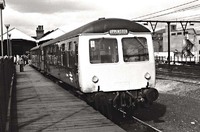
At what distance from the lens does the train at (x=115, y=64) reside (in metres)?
8.66

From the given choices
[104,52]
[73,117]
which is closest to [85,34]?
[104,52]

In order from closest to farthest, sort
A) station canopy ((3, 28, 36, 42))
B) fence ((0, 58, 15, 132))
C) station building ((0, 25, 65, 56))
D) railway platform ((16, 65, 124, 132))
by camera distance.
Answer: fence ((0, 58, 15, 132))
railway platform ((16, 65, 124, 132))
station canopy ((3, 28, 36, 42))
station building ((0, 25, 65, 56))

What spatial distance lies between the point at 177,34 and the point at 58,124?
242 ft

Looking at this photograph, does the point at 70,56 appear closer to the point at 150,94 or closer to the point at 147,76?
the point at 147,76

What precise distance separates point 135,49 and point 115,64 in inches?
30.6

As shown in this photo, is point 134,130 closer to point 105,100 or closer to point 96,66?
point 105,100

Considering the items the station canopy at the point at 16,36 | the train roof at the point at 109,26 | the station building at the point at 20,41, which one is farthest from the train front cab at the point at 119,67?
the station canopy at the point at 16,36

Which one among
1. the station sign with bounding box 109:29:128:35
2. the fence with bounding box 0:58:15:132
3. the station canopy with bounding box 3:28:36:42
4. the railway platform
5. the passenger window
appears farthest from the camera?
the station canopy with bounding box 3:28:36:42

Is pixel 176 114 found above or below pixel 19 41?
below

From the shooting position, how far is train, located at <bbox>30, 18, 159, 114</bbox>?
28.4ft

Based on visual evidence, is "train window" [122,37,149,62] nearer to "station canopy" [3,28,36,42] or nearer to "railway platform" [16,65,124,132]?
"railway platform" [16,65,124,132]

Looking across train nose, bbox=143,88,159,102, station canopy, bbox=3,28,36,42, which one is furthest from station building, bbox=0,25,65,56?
train nose, bbox=143,88,159,102

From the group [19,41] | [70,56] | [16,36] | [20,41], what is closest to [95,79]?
[70,56]

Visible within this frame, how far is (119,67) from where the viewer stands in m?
8.82
